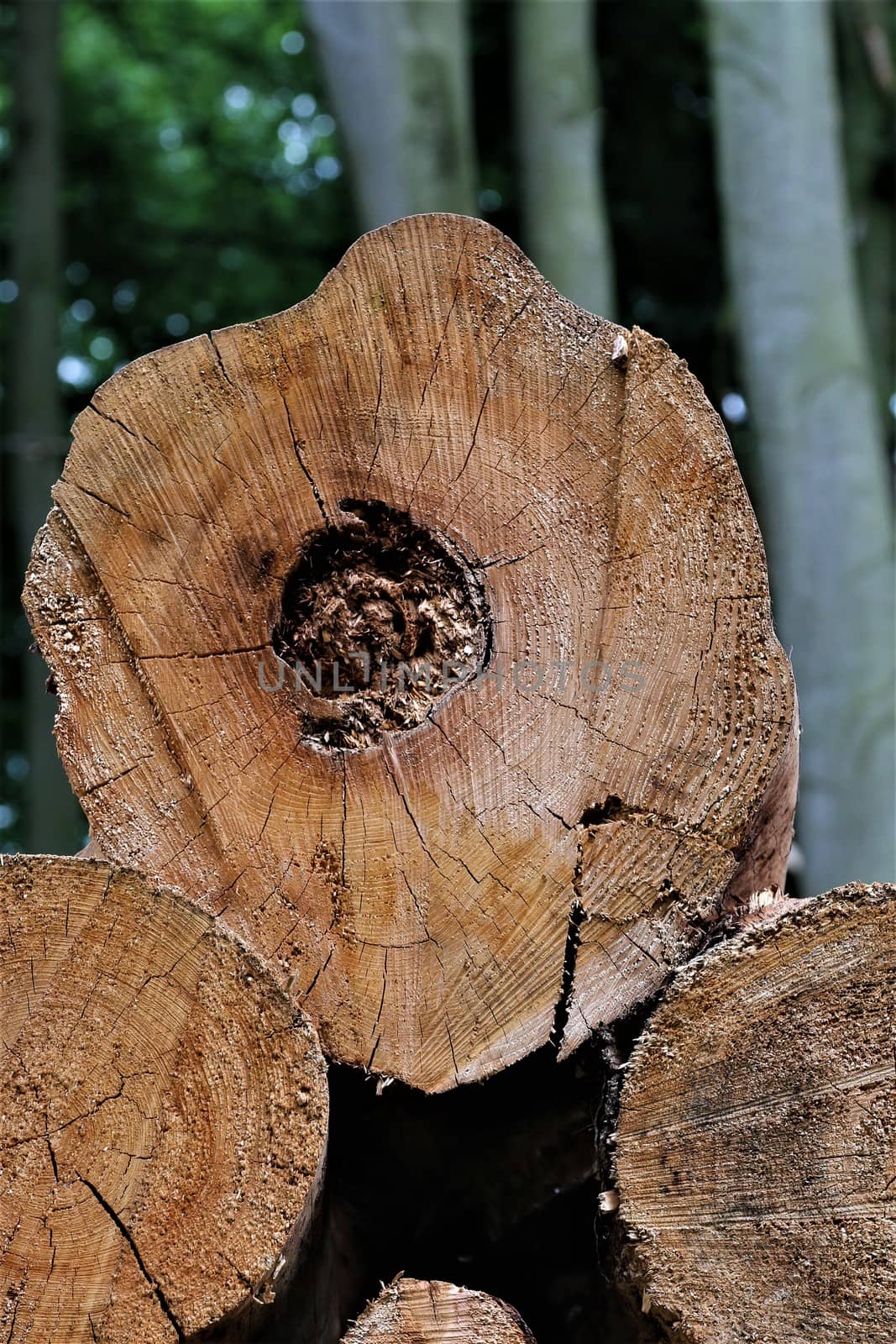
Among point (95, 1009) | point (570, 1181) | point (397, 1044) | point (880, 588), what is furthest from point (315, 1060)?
point (880, 588)

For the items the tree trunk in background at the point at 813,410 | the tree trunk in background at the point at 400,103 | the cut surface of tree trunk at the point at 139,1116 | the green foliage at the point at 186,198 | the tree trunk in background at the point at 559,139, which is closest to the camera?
the cut surface of tree trunk at the point at 139,1116

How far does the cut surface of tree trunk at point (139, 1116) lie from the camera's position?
3.78ft

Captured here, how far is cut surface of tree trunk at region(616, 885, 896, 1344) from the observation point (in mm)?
1177

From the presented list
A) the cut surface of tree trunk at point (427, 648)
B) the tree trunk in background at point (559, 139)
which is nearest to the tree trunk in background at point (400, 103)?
the tree trunk in background at point (559, 139)

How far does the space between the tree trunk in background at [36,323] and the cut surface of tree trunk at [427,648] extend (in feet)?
15.9

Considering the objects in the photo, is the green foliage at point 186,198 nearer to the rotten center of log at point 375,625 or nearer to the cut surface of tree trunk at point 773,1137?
the rotten center of log at point 375,625

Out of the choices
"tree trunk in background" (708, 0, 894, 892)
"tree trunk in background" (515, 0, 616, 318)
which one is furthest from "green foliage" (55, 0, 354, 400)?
"tree trunk in background" (708, 0, 894, 892)

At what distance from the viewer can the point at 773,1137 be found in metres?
1.21

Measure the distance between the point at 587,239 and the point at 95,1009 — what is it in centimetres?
537

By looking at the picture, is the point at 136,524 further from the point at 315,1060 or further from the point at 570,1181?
the point at 570,1181

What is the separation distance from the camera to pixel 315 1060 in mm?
1209

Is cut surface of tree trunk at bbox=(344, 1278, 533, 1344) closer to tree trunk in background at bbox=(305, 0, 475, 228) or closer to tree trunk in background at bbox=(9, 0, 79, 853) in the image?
tree trunk in background at bbox=(305, 0, 475, 228)

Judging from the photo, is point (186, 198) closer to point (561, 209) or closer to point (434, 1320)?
point (561, 209)

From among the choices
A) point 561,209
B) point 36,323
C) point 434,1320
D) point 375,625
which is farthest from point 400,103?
point 434,1320
